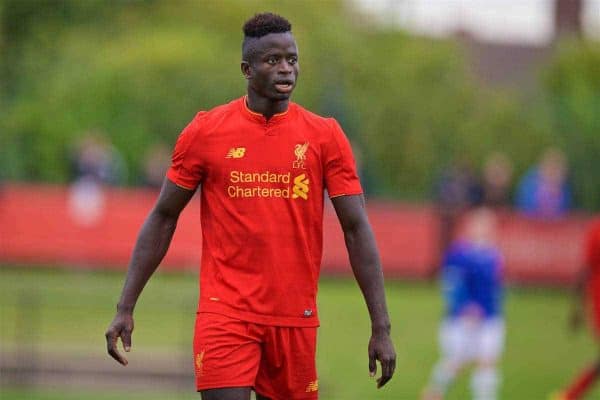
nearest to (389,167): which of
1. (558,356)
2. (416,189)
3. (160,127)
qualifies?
(416,189)

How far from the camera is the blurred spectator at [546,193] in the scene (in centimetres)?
2461

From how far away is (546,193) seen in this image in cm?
2470

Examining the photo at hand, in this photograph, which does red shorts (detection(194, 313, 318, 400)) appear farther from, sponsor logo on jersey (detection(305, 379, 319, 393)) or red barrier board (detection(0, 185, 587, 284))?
red barrier board (detection(0, 185, 587, 284))

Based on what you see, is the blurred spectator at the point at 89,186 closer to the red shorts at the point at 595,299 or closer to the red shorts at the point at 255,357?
the red shorts at the point at 595,299

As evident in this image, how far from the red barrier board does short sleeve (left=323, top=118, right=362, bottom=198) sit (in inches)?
676

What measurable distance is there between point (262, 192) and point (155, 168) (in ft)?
59.4

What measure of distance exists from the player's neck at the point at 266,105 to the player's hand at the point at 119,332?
1162mm

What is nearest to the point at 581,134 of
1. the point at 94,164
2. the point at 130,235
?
the point at 130,235

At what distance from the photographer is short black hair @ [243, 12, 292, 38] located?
729cm

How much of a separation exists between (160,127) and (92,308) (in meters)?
9.65

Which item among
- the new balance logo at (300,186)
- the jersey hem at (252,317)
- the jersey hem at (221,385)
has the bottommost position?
the jersey hem at (221,385)

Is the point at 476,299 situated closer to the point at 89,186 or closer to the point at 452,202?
the point at 452,202

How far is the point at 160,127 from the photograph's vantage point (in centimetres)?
2836

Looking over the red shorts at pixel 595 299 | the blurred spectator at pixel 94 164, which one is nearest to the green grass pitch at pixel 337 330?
the blurred spectator at pixel 94 164
